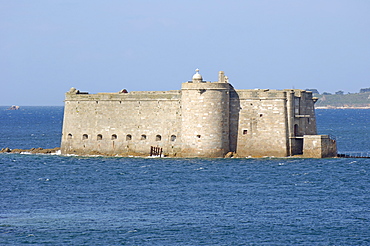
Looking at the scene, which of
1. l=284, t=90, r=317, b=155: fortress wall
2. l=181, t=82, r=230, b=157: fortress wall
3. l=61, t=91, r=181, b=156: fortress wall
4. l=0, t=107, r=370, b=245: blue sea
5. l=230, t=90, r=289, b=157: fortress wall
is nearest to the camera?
l=0, t=107, r=370, b=245: blue sea

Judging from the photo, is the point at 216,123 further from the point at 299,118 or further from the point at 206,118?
the point at 299,118

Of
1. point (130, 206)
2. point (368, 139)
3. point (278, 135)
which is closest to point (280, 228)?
point (130, 206)

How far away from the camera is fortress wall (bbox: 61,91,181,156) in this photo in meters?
64.0

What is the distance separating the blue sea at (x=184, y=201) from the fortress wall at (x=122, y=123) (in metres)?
1.76

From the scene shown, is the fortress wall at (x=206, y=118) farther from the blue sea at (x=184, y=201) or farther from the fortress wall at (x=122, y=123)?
the fortress wall at (x=122, y=123)

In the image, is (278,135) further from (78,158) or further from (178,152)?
(78,158)

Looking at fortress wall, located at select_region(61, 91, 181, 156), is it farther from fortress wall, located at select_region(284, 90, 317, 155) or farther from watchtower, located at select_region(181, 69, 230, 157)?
fortress wall, located at select_region(284, 90, 317, 155)

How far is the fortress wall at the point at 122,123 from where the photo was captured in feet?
210

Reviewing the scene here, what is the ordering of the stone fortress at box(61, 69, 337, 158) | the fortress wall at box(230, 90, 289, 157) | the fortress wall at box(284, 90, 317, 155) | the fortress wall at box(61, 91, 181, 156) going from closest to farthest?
1. the stone fortress at box(61, 69, 337, 158)
2. the fortress wall at box(230, 90, 289, 157)
3. the fortress wall at box(284, 90, 317, 155)
4. the fortress wall at box(61, 91, 181, 156)

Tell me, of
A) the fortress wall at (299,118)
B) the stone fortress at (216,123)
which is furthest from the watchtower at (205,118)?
the fortress wall at (299,118)

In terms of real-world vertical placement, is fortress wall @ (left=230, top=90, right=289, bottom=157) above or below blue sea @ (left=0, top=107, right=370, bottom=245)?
above

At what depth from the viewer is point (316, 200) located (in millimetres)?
45688

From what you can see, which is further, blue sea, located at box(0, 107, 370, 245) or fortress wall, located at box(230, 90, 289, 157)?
fortress wall, located at box(230, 90, 289, 157)

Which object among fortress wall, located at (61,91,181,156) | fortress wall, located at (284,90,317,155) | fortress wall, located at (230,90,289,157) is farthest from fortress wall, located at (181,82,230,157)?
fortress wall, located at (284,90,317,155)
